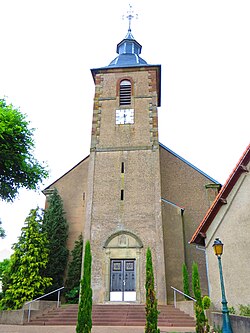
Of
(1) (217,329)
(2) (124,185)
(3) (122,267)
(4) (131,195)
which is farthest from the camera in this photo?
(2) (124,185)

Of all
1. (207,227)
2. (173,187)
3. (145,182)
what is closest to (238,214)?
(207,227)

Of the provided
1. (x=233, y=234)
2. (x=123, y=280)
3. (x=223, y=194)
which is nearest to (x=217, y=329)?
(x=233, y=234)

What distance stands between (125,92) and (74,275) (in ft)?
42.4

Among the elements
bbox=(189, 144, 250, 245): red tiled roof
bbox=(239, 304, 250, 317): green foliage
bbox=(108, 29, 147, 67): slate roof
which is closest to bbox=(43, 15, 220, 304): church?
bbox=(108, 29, 147, 67): slate roof

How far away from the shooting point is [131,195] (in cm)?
1891

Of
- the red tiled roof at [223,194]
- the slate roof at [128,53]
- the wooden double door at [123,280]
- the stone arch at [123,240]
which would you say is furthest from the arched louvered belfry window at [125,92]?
the red tiled roof at [223,194]

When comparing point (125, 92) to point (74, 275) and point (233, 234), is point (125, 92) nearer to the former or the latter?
point (74, 275)

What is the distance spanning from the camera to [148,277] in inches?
390

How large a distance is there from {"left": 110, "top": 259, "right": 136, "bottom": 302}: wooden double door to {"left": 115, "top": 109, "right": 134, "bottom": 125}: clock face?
9197 mm

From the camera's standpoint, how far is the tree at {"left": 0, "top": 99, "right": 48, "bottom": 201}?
14078 millimetres

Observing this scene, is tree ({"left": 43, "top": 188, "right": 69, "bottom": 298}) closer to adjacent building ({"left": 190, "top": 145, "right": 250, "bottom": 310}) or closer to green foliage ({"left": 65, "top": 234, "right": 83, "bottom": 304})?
green foliage ({"left": 65, "top": 234, "right": 83, "bottom": 304})

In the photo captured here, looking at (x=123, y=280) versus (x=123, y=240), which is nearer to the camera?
(x=123, y=280)

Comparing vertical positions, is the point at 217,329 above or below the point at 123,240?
below

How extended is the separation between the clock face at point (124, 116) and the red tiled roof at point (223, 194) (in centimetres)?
1114
